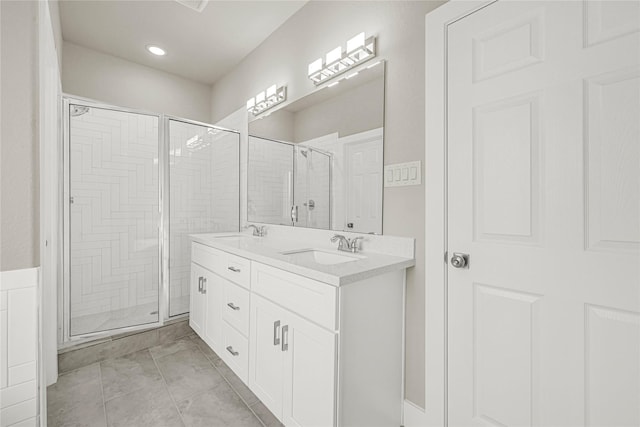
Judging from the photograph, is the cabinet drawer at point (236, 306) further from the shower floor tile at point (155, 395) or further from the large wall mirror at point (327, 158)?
the large wall mirror at point (327, 158)

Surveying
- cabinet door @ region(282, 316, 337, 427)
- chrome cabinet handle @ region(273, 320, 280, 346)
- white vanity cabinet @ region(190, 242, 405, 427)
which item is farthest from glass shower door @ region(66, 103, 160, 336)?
cabinet door @ region(282, 316, 337, 427)

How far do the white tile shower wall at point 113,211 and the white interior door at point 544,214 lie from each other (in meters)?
2.41

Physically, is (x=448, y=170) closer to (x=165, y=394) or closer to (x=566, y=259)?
(x=566, y=259)

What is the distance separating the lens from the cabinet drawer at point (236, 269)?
165 cm

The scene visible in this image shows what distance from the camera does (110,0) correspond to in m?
2.16

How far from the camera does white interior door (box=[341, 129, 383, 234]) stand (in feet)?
5.25

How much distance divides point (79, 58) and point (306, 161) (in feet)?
8.23

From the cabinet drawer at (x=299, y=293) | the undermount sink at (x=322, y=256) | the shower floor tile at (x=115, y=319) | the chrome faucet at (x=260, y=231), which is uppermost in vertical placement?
the chrome faucet at (x=260, y=231)

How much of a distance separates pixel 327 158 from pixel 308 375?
1218mm

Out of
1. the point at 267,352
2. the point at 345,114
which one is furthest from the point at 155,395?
the point at 345,114

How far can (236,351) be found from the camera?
5.70 ft

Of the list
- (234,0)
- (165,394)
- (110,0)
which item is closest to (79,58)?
(110,0)

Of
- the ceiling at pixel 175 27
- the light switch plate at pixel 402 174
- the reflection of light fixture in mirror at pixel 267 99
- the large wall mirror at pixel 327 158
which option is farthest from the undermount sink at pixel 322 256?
the ceiling at pixel 175 27

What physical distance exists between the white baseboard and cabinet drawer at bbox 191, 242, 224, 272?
132 centimetres
